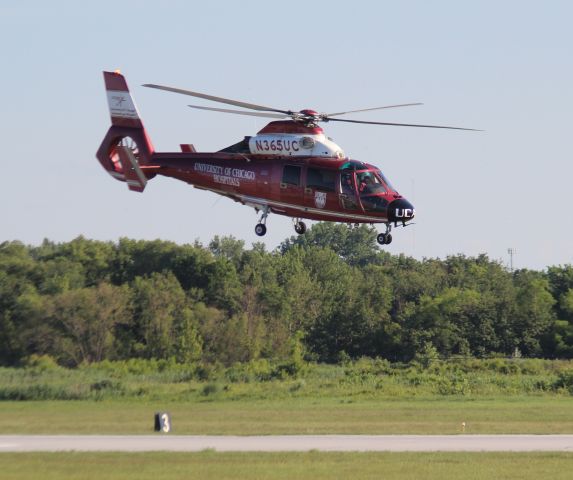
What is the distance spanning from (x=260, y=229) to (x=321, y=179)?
101 inches

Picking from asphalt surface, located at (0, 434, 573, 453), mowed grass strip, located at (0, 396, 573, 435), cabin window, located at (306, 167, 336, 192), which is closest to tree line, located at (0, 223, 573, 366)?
mowed grass strip, located at (0, 396, 573, 435)

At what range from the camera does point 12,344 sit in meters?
73.5

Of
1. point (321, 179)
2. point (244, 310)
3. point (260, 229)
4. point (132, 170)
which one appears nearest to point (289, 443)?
point (260, 229)

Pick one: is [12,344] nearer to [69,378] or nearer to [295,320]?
[69,378]

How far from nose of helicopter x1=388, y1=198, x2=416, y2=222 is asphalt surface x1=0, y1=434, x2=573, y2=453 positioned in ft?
22.0

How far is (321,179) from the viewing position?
4031 cm

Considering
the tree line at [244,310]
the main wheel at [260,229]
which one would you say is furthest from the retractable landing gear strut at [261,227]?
the tree line at [244,310]
